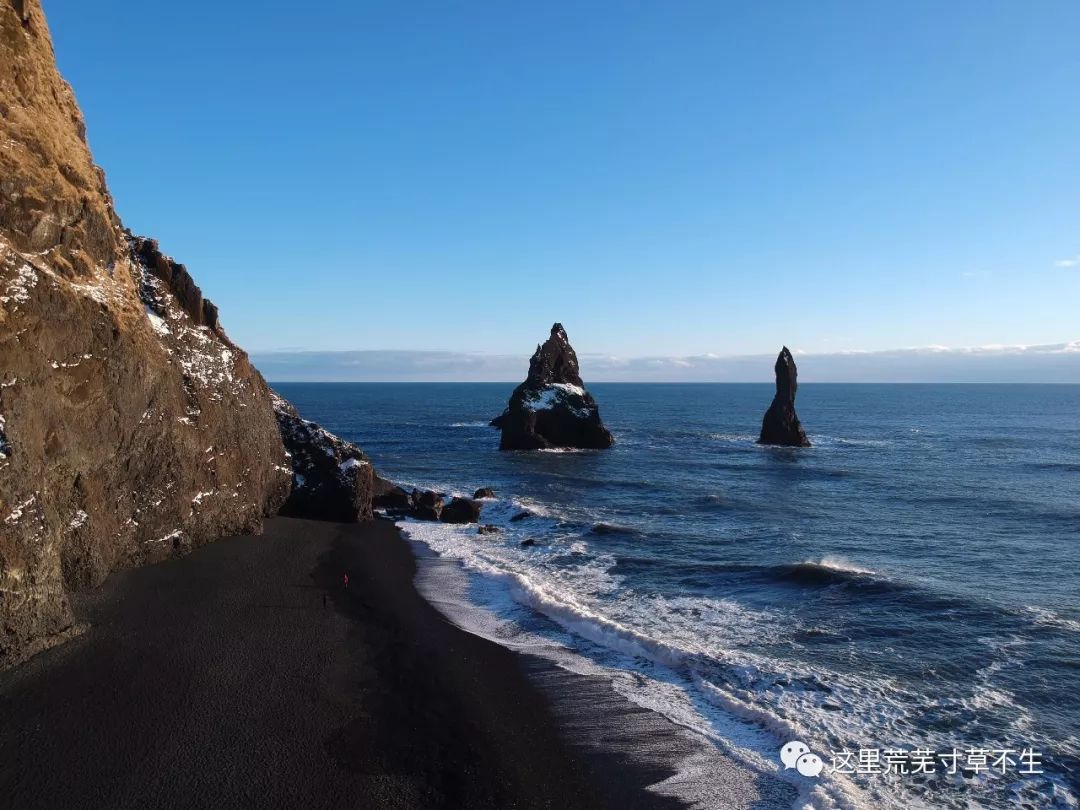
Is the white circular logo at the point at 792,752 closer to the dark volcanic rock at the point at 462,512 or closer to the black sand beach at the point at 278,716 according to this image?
the black sand beach at the point at 278,716

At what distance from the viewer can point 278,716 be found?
724 inches

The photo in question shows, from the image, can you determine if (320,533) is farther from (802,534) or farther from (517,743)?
(802,534)

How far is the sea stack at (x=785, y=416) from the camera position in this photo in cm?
8938

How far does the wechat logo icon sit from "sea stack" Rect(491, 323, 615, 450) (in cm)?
6809

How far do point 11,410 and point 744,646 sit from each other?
2485 cm

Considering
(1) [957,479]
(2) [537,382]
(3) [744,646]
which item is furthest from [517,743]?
(2) [537,382]

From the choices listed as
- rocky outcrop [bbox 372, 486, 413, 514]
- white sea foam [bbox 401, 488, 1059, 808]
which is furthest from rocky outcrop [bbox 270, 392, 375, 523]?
white sea foam [bbox 401, 488, 1059, 808]

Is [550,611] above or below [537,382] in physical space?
below

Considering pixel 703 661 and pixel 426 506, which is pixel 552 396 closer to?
pixel 426 506

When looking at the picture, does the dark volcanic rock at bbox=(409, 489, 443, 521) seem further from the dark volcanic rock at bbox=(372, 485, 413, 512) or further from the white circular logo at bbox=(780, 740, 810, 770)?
the white circular logo at bbox=(780, 740, 810, 770)

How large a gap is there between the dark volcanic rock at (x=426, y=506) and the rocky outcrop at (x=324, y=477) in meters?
3.54

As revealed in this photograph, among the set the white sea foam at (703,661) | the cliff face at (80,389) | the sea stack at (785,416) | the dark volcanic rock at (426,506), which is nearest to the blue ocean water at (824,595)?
the white sea foam at (703,661)

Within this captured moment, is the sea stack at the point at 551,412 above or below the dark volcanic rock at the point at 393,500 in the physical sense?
above

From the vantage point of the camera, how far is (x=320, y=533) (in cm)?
3950
